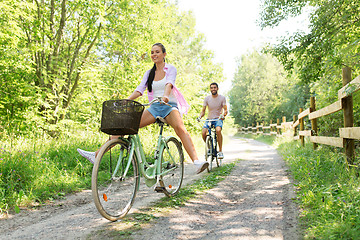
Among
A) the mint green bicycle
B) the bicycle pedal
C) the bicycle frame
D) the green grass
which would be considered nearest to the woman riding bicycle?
the mint green bicycle

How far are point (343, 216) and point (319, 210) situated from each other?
1.20 feet

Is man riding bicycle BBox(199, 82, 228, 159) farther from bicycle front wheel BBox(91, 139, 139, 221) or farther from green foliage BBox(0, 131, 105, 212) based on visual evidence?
bicycle front wheel BBox(91, 139, 139, 221)

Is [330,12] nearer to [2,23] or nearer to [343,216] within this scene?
[343,216]

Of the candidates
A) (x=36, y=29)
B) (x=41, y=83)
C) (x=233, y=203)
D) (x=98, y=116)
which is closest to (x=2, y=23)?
(x=36, y=29)

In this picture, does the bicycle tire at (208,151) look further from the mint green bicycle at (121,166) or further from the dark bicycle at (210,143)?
the mint green bicycle at (121,166)

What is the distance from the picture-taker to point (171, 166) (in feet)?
14.6

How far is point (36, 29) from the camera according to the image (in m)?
7.98

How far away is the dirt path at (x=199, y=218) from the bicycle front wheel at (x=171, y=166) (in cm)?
25

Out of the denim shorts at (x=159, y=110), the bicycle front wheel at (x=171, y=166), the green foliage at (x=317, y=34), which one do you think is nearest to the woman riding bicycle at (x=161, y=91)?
the denim shorts at (x=159, y=110)

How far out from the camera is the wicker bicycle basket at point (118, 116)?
3.09 metres

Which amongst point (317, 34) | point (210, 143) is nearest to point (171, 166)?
point (210, 143)

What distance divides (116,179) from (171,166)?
1.22m

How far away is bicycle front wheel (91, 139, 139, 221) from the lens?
3.18 metres

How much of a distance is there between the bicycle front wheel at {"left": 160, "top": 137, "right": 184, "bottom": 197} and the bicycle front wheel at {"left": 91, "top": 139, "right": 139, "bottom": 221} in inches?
27.6
